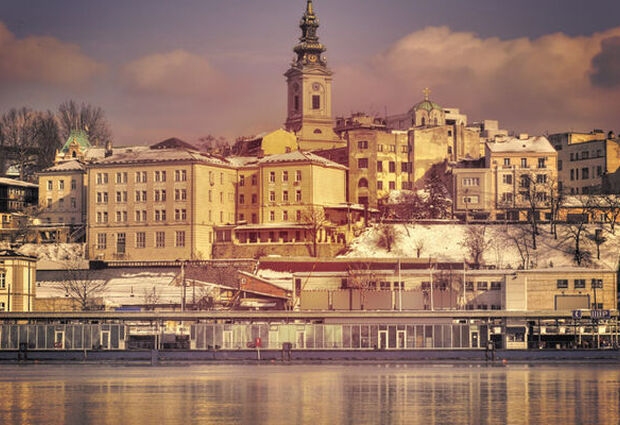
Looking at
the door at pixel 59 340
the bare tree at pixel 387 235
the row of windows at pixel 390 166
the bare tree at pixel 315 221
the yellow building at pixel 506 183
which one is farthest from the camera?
the row of windows at pixel 390 166

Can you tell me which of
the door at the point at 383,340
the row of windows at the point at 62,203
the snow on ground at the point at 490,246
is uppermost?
the row of windows at the point at 62,203

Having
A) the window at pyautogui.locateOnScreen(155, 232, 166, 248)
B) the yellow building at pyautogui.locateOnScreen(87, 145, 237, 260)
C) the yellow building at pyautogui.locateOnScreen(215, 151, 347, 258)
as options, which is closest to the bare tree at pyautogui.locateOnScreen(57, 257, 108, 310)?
the yellow building at pyautogui.locateOnScreen(87, 145, 237, 260)

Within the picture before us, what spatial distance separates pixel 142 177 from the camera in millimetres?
153625

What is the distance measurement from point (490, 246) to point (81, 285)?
46.1m

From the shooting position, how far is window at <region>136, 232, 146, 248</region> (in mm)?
149625

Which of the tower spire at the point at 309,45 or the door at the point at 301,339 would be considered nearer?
the door at the point at 301,339

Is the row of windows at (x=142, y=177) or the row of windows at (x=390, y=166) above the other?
the row of windows at (x=390, y=166)

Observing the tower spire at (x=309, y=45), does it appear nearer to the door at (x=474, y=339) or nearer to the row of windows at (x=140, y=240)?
the row of windows at (x=140, y=240)

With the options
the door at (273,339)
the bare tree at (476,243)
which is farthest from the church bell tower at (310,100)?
the door at (273,339)

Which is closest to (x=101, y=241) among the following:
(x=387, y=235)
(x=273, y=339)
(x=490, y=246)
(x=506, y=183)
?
(x=387, y=235)

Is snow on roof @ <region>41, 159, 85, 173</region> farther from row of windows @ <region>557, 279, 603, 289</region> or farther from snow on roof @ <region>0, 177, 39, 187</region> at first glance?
row of windows @ <region>557, 279, 603, 289</region>

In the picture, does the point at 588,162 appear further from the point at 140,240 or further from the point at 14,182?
the point at 14,182

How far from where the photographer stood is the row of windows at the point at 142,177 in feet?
497

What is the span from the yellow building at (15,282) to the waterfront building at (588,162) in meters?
75.2
